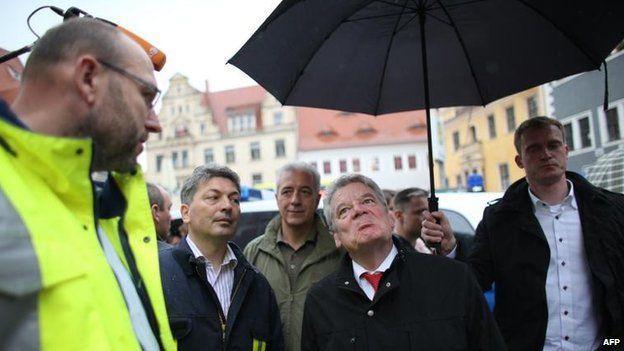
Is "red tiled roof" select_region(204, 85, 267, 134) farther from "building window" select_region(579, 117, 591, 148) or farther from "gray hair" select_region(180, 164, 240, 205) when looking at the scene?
"gray hair" select_region(180, 164, 240, 205)

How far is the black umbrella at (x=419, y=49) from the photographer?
302 centimetres

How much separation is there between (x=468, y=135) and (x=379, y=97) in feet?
109

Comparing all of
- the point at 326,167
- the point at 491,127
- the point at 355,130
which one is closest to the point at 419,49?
the point at 491,127

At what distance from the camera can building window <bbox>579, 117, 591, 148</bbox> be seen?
17978 mm

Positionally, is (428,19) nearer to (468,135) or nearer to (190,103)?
(468,135)

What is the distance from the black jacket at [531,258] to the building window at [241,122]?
5058 cm

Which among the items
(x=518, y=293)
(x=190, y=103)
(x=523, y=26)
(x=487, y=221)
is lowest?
(x=518, y=293)

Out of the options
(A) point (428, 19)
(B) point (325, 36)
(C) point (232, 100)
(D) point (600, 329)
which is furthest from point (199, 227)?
(C) point (232, 100)

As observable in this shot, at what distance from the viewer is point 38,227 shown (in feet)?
3.71

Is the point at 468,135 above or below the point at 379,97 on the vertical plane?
above

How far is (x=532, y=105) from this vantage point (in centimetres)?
2662

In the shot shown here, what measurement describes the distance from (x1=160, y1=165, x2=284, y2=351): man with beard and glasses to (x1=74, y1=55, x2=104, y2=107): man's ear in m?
1.37

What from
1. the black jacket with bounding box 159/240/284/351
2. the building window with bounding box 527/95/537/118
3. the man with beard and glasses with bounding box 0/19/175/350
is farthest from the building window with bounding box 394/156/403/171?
the man with beard and glasses with bounding box 0/19/175/350

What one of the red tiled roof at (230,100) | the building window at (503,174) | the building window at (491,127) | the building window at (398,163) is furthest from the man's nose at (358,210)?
the red tiled roof at (230,100)
